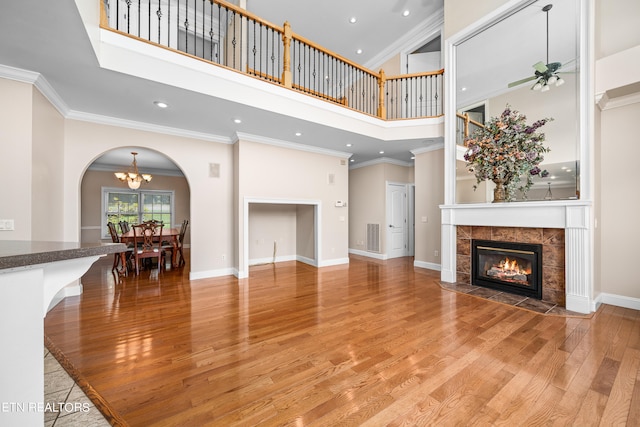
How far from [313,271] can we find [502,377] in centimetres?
389

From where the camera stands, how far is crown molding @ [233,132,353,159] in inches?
197

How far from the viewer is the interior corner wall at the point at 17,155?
2.83 metres

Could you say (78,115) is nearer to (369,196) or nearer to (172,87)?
(172,87)

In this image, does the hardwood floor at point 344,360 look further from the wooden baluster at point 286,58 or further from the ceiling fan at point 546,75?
the wooden baluster at point 286,58

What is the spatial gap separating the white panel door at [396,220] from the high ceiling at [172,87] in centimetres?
94

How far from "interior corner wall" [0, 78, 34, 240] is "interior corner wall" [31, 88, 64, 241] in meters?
0.07

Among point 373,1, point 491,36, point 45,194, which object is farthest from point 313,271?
point 373,1

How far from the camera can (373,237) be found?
7145 millimetres

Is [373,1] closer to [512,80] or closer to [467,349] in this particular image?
[512,80]

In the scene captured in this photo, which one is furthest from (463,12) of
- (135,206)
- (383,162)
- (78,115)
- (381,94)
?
(135,206)

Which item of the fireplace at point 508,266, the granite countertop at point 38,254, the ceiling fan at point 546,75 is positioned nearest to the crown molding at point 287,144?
the fireplace at point 508,266

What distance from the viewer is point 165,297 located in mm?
3811

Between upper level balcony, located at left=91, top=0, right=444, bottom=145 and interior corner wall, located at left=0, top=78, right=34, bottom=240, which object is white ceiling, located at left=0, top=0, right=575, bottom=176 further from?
interior corner wall, located at left=0, top=78, right=34, bottom=240

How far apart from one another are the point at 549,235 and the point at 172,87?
547cm
